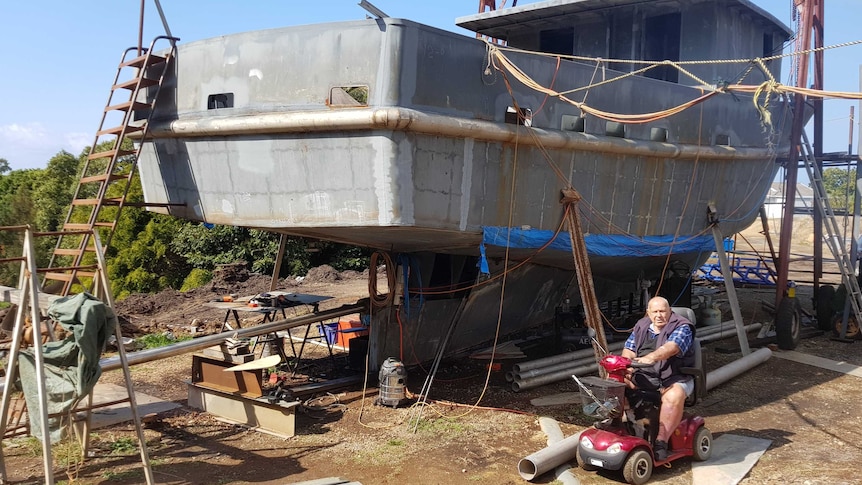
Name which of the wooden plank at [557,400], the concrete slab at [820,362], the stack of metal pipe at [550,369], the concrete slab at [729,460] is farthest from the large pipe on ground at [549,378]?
the concrete slab at [820,362]

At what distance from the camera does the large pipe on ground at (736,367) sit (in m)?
7.48

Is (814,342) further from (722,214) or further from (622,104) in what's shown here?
(622,104)

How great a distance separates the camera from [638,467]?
482cm

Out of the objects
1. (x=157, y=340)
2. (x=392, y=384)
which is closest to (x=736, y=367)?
(x=392, y=384)

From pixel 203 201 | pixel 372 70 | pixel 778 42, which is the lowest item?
pixel 203 201

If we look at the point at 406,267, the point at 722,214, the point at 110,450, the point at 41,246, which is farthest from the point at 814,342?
the point at 41,246

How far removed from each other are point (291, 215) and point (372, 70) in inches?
59.9

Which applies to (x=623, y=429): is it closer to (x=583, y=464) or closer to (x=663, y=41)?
(x=583, y=464)

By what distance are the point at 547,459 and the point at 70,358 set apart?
345cm

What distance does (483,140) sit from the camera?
639cm

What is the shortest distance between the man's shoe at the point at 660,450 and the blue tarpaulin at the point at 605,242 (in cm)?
222

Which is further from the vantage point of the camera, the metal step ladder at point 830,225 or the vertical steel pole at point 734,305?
the metal step ladder at point 830,225

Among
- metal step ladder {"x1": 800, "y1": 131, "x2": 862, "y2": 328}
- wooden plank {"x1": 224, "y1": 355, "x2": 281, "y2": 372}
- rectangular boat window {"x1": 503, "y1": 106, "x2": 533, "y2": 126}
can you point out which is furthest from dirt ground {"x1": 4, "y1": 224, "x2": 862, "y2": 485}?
rectangular boat window {"x1": 503, "y1": 106, "x2": 533, "y2": 126}

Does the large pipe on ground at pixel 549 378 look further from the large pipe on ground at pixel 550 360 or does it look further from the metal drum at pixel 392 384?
the metal drum at pixel 392 384
